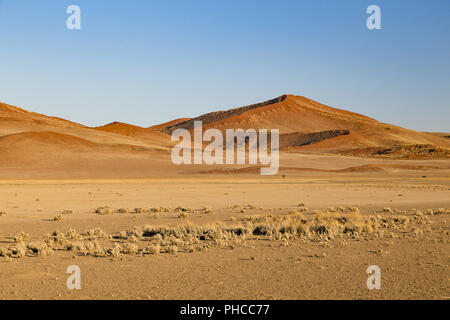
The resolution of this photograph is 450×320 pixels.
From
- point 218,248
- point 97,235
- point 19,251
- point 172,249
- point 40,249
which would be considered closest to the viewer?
point 19,251

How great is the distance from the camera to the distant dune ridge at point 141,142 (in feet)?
208

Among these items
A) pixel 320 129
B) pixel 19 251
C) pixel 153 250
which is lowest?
pixel 153 250

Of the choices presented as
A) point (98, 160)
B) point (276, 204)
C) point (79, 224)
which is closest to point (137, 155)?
point (98, 160)

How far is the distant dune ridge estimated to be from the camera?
63.3m

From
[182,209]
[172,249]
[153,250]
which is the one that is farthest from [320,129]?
[153,250]

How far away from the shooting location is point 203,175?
55.3 metres

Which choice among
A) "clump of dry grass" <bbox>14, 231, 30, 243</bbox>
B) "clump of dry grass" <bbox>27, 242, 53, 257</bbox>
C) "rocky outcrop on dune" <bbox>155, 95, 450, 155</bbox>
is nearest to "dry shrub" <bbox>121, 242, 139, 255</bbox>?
"clump of dry grass" <bbox>27, 242, 53, 257</bbox>

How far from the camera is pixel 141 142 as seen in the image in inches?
3920

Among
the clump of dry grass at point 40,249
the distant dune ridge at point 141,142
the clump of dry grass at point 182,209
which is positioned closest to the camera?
the clump of dry grass at point 40,249

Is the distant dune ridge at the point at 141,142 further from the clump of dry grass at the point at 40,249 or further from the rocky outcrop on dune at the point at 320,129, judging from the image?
the clump of dry grass at the point at 40,249

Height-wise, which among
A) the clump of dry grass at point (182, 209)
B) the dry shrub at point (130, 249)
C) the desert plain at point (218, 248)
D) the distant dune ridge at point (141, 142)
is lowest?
the clump of dry grass at point (182, 209)

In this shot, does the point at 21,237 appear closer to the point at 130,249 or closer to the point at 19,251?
the point at 19,251

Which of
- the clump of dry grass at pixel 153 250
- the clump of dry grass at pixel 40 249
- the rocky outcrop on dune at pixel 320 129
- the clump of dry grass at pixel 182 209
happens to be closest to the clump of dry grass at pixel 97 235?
the clump of dry grass at pixel 40 249

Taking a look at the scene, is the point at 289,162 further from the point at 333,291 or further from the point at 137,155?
the point at 333,291
